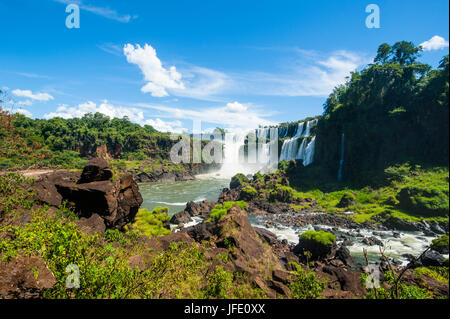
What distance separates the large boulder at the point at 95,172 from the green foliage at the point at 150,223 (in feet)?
14.7

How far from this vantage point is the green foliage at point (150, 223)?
15.4 meters

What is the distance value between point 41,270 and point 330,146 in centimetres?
5133

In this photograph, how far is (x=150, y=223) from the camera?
1672 centimetres

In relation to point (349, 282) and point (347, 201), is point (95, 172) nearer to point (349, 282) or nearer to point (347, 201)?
point (349, 282)

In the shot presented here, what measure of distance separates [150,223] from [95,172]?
613 cm

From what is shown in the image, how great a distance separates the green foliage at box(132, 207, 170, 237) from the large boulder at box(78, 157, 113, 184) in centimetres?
450

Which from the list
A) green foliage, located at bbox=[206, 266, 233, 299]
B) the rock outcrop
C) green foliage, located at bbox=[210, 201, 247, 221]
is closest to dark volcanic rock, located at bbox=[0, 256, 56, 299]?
green foliage, located at bbox=[206, 266, 233, 299]

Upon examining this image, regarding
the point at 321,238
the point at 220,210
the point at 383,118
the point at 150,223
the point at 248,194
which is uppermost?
the point at 383,118

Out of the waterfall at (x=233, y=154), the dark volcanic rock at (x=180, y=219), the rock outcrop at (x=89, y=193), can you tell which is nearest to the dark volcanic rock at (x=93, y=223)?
the rock outcrop at (x=89, y=193)

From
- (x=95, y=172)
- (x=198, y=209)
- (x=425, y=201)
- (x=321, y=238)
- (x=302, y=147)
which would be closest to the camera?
(x=95, y=172)

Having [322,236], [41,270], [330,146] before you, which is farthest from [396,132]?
[41,270]

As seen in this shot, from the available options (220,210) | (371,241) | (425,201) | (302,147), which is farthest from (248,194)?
(302,147)

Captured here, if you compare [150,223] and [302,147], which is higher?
[302,147]
